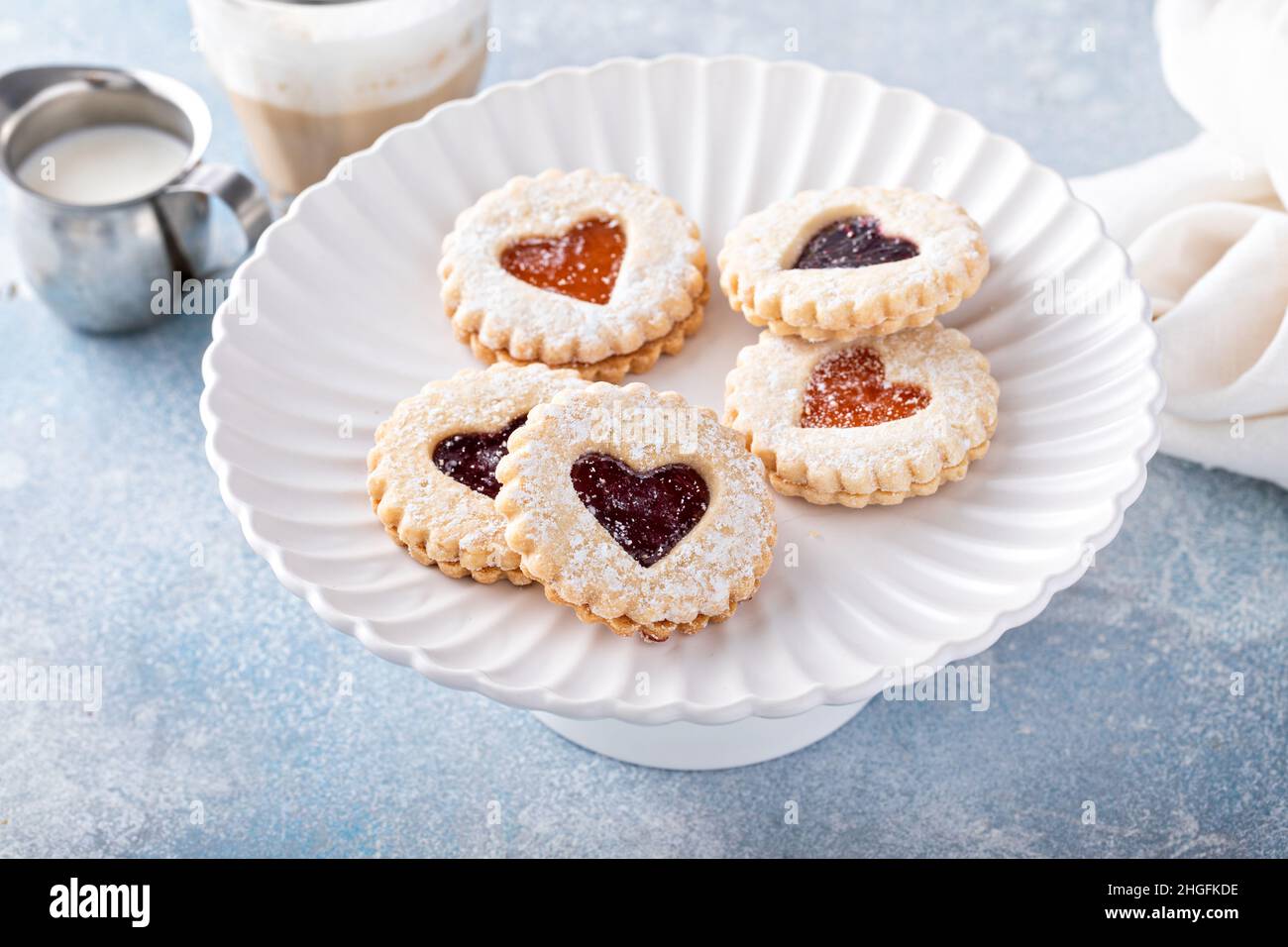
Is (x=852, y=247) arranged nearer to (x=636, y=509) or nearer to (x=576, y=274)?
(x=576, y=274)

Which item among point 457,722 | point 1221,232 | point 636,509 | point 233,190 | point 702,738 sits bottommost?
point 457,722

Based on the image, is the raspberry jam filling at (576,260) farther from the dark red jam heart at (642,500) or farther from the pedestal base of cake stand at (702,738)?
the pedestal base of cake stand at (702,738)

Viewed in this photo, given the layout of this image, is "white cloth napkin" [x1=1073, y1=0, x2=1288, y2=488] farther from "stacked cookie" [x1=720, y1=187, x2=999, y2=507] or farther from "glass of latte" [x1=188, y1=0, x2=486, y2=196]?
"glass of latte" [x1=188, y1=0, x2=486, y2=196]

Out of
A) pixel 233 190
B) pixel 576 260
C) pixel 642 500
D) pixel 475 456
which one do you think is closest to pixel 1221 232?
pixel 576 260

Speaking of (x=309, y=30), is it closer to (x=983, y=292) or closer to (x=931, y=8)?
(x=983, y=292)

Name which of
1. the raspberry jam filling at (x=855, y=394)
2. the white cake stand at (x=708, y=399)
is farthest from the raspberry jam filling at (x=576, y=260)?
the raspberry jam filling at (x=855, y=394)

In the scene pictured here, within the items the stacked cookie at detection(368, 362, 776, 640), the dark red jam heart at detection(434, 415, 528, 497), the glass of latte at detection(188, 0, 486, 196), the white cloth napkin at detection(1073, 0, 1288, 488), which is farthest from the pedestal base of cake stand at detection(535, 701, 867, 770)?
the glass of latte at detection(188, 0, 486, 196)
